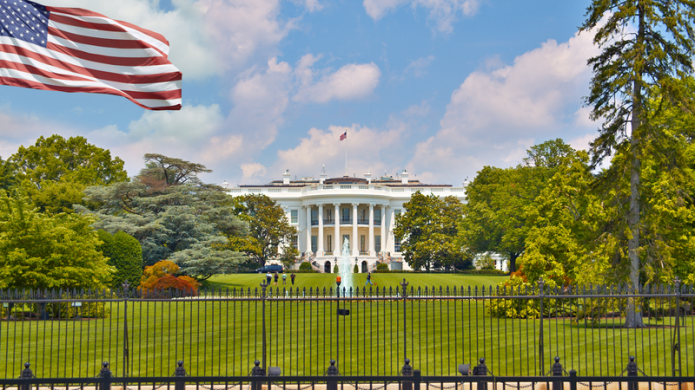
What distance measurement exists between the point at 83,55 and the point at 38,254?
51.4ft

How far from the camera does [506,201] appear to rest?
49250mm

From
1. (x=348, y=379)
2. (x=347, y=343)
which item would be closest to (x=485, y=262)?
(x=347, y=343)

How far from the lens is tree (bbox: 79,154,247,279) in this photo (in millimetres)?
36719

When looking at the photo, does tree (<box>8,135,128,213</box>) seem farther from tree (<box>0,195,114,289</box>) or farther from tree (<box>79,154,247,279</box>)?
tree (<box>0,195,114,289</box>)

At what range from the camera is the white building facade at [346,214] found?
78.1 m

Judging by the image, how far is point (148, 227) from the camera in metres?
36.6

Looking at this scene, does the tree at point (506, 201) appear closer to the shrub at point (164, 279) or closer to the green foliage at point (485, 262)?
the green foliage at point (485, 262)

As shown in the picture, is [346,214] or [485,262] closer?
[485,262]

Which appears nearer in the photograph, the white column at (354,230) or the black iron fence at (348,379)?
the black iron fence at (348,379)

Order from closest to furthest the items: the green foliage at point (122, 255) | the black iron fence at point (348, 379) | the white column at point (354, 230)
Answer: the black iron fence at point (348, 379) < the green foliage at point (122, 255) < the white column at point (354, 230)

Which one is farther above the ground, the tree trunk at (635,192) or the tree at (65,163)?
the tree at (65,163)

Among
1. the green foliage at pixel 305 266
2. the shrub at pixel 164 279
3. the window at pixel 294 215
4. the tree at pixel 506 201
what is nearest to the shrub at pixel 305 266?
the green foliage at pixel 305 266

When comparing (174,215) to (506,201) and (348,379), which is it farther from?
(348,379)

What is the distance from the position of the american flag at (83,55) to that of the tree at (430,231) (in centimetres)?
5483
